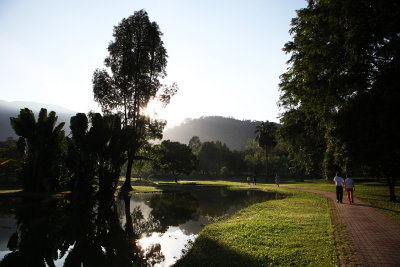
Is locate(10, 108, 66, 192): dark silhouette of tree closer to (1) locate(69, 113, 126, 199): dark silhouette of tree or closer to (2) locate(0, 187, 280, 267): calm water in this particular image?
(1) locate(69, 113, 126, 199): dark silhouette of tree

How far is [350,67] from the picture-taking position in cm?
1889

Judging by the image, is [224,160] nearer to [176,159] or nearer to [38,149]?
[176,159]

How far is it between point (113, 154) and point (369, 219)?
21868 mm

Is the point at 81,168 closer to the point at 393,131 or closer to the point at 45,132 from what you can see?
the point at 45,132

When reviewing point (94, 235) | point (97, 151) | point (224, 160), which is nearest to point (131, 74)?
point (97, 151)

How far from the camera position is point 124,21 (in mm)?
35906

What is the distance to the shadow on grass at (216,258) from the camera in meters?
8.06

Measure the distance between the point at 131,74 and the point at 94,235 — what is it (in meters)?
26.1

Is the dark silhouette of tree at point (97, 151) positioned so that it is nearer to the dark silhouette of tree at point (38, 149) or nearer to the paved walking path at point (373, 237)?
the dark silhouette of tree at point (38, 149)

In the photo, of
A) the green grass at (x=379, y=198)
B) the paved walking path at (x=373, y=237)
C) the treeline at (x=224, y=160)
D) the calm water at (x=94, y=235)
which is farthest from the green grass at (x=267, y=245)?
the treeline at (x=224, y=160)

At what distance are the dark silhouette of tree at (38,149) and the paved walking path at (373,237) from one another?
92.3 ft

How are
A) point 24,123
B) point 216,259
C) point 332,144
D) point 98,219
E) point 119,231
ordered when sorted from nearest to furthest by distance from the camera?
point 216,259
point 119,231
point 98,219
point 332,144
point 24,123

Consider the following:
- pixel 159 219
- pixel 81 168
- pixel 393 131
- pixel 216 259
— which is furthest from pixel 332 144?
pixel 81 168

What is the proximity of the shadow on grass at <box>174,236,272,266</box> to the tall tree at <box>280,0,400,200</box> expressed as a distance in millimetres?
12936
